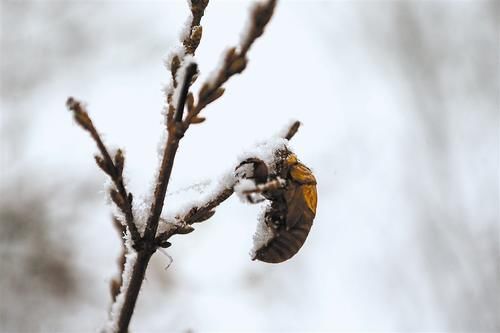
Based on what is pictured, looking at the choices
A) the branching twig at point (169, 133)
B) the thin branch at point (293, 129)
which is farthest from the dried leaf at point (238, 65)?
the thin branch at point (293, 129)

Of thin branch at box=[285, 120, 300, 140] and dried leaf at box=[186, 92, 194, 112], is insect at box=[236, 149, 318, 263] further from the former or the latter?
dried leaf at box=[186, 92, 194, 112]

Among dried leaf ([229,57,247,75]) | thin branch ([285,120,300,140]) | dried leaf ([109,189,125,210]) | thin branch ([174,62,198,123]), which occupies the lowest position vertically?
dried leaf ([109,189,125,210])

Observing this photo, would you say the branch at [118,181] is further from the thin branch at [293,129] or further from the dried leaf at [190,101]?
the thin branch at [293,129]

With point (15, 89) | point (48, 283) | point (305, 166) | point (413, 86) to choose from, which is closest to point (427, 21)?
point (413, 86)

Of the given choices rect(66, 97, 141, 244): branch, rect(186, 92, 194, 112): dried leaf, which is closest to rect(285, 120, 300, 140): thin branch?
rect(186, 92, 194, 112): dried leaf

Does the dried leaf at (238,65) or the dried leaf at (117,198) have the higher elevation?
the dried leaf at (238,65)

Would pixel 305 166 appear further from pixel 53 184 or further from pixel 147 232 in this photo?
pixel 53 184

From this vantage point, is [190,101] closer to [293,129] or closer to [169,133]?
[169,133]

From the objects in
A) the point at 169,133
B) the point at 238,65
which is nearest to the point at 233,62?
the point at 238,65
